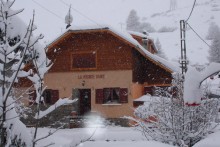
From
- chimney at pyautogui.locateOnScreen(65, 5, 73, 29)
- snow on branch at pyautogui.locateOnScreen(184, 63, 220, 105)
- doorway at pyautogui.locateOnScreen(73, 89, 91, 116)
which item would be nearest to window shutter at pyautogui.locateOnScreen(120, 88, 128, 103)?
doorway at pyautogui.locateOnScreen(73, 89, 91, 116)

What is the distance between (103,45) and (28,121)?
7.06 m

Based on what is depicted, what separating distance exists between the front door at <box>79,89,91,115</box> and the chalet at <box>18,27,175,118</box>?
0.08 m

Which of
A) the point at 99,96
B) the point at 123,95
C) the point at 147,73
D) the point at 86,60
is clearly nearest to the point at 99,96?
the point at 99,96

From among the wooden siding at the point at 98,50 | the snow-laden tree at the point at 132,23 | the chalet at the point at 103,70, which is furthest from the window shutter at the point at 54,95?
the snow-laden tree at the point at 132,23

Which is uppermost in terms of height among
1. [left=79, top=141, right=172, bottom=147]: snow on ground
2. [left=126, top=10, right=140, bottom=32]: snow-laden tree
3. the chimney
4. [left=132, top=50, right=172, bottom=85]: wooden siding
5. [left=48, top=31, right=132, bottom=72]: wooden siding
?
[left=126, top=10, right=140, bottom=32]: snow-laden tree

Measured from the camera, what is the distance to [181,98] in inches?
290

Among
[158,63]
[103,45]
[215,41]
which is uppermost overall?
[215,41]

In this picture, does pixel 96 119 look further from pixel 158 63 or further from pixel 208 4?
pixel 208 4

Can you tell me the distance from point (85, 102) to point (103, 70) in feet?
10.1

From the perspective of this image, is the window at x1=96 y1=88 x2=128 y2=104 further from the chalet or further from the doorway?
the doorway

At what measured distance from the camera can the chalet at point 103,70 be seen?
18859 mm

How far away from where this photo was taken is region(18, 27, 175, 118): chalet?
18859 mm

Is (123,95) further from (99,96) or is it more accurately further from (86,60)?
(86,60)

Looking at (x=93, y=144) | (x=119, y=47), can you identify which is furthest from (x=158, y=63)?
(x=93, y=144)
